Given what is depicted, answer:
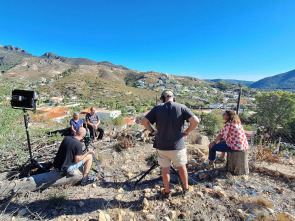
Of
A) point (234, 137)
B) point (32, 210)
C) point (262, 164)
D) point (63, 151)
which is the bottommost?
point (32, 210)

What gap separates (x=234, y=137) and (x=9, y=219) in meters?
3.42

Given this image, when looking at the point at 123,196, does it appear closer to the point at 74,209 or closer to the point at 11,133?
the point at 74,209

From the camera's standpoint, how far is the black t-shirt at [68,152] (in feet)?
7.56

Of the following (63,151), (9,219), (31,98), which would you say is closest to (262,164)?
(63,151)

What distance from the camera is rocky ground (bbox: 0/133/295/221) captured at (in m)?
1.81

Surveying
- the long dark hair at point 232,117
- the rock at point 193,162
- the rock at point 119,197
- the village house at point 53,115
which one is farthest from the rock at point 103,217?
the village house at point 53,115

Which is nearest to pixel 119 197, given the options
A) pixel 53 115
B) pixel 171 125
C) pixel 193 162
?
pixel 171 125

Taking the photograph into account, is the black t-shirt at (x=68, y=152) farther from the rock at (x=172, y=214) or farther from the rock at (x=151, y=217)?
the rock at (x=172, y=214)

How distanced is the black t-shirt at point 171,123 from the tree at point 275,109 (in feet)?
67.3

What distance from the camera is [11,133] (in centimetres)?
308

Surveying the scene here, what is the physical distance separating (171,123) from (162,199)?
117cm

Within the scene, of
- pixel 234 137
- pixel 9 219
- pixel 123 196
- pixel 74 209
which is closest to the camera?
pixel 9 219

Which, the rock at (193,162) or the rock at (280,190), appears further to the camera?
the rock at (193,162)

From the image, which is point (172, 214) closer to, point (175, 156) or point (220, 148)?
point (175, 156)
